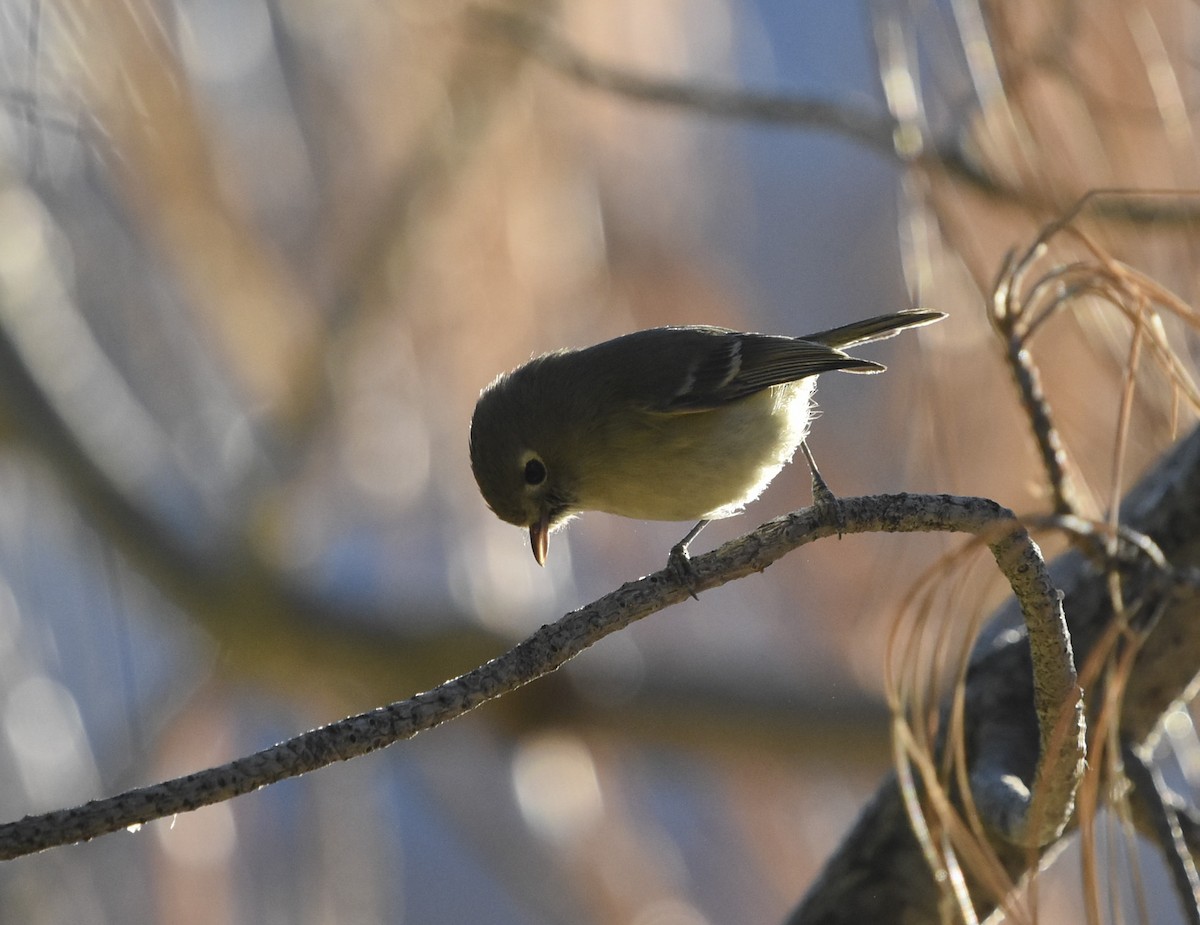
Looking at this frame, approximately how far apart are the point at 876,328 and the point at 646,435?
0.38 m

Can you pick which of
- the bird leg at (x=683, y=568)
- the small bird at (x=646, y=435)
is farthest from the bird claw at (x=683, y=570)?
the small bird at (x=646, y=435)

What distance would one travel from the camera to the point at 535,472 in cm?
195

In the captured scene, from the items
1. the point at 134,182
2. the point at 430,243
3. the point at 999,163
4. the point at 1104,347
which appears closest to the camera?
the point at 1104,347

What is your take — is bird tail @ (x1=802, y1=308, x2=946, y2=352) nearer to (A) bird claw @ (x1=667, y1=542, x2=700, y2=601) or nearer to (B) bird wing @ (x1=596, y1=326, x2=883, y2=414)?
(B) bird wing @ (x1=596, y1=326, x2=883, y2=414)

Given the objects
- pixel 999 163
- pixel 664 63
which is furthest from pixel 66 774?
pixel 999 163

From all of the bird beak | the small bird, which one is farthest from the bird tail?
the bird beak

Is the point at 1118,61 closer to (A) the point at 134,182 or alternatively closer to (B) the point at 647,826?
(A) the point at 134,182

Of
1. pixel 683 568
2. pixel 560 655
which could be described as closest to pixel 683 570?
pixel 683 568

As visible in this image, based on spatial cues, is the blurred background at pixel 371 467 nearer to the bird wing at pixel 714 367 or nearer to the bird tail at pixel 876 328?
the bird tail at pixel 876 328

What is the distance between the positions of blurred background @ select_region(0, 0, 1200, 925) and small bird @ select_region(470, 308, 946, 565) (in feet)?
1.34

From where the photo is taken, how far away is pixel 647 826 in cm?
347

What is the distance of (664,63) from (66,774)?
214 centimetres

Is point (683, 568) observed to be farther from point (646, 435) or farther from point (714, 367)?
point (714, 367)

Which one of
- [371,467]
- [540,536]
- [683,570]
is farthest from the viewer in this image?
[371,467]
